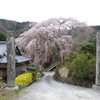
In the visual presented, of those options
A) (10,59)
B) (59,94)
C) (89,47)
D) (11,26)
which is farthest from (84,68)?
(11,26)

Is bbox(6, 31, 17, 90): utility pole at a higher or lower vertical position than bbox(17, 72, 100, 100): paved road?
higher

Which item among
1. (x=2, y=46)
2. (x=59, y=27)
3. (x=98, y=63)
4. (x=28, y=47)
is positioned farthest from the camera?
(x=59, y=27)

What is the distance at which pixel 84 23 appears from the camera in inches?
705

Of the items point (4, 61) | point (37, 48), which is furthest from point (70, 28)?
point (4, 61)

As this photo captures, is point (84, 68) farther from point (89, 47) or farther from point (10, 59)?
point (10, 59)

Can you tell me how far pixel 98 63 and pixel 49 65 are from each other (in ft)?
58.2

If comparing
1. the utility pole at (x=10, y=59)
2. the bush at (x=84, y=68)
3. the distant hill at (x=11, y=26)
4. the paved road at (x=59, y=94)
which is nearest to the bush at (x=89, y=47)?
the bush at (x=84, y=68)

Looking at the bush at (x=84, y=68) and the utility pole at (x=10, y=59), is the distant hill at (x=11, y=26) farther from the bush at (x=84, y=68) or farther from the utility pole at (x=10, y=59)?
the utility pole at (x=10, y=59)

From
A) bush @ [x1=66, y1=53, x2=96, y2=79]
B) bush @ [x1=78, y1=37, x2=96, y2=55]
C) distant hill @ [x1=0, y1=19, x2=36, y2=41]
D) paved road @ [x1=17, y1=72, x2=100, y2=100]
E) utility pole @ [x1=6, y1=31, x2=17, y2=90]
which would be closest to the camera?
paved road @ [x1=17, y1=72, x2=100, y2=100]

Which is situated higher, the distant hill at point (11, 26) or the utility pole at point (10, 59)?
the distant hill at point (11, 26)

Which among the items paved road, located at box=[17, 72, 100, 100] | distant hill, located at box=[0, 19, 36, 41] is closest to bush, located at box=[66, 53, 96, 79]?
paved road, located at box=[17, 72, 100, 100]

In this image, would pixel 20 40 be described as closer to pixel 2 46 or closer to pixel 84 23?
pixel 2 46

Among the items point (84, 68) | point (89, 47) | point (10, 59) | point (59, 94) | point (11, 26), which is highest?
point (11, 26)

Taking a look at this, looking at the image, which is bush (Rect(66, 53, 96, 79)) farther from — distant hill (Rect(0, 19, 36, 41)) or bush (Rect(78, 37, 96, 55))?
distant hill (Rect(0, 19, 36, 41))
